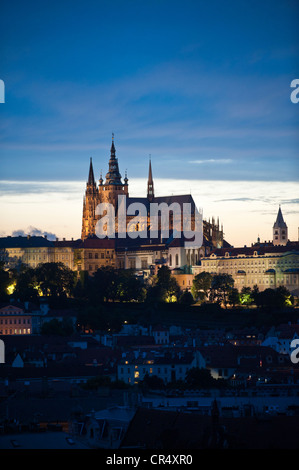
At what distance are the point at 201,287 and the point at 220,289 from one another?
7.00ft

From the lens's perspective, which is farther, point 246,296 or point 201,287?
point 201,287

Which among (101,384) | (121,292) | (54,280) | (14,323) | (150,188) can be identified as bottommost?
(101,384)

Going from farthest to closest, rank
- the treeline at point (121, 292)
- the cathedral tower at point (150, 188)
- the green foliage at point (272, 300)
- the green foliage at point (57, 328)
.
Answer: the cathedral tower at point (150, 188)
the green foliage at point (272, 300)
the treeline at point (121, 292)
the green foliage at point (57, 328)

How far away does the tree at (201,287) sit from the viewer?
373 ft

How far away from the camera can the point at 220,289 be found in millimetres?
113125

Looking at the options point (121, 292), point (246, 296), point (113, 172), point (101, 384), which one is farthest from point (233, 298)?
point (101, 384)

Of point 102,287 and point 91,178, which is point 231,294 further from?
point 91,178

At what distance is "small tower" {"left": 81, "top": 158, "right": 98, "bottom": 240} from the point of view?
140 m

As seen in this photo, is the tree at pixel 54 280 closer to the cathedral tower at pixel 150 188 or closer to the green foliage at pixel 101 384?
the cathedral tower at pixel 150 188

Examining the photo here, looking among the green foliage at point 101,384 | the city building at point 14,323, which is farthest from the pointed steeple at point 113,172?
the green foliage at point 101,384

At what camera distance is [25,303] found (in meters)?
96.9

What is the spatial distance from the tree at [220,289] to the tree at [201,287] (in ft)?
1.70
